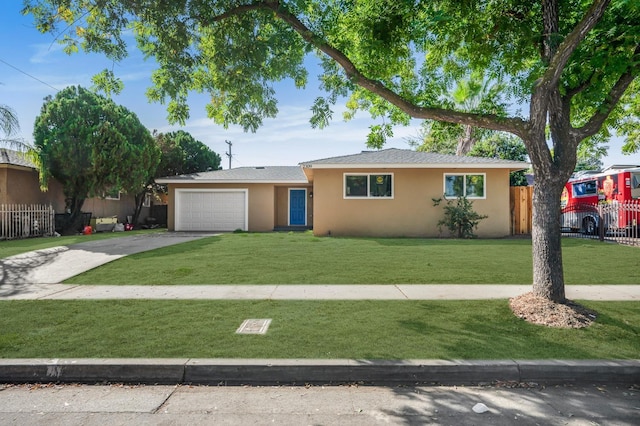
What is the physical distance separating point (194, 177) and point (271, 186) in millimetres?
4161

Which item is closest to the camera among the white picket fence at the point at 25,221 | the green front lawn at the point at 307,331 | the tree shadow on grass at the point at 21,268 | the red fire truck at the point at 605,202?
the green front lawn at the point at 307,331

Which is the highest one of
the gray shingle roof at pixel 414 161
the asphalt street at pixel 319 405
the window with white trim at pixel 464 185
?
the gray shingle roof at pixel 414 161

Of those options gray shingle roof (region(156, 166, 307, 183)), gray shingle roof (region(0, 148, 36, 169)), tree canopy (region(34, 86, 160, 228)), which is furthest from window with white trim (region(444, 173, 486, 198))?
gray shingle roof (region(0, 148, 36, 169))

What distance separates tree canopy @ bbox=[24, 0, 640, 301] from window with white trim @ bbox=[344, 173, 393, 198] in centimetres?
770

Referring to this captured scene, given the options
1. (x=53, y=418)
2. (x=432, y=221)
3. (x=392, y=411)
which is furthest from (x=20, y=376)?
(x=432, y=221)

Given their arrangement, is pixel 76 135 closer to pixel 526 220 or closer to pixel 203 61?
pixel 203 61

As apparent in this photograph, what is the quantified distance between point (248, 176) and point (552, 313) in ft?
57.2

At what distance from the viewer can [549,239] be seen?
5543 millimetres

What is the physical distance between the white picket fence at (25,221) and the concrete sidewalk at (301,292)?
1098 centimetres

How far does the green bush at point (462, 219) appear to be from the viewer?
15562 millimetres

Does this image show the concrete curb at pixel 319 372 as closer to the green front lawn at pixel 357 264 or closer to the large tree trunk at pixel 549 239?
the large tree trunk at pixel 549 239

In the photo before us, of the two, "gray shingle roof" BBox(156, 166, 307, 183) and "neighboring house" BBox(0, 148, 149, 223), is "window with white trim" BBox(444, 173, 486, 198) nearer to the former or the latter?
"gray shingle roof" BBox(156, 166, 307, 183)

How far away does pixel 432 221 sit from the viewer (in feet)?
54.0

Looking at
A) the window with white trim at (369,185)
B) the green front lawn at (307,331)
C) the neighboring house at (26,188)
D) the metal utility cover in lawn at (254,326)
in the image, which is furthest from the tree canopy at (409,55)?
the neighboring house at (26,188)
